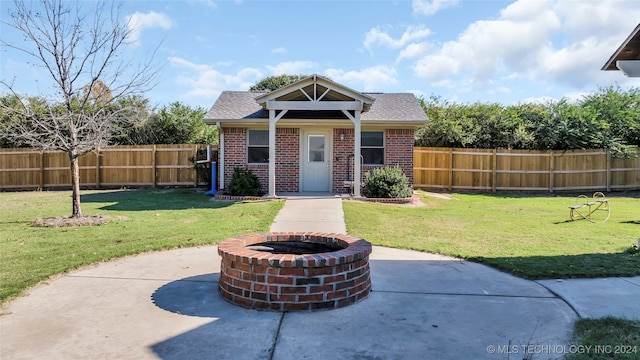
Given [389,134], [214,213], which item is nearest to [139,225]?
[214,213]

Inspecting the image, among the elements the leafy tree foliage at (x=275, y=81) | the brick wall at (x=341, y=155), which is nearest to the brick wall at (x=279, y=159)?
the brick wall at (x=341, y=155)

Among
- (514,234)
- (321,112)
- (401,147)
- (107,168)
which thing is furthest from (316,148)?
(107,168)

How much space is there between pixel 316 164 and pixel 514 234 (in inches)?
319

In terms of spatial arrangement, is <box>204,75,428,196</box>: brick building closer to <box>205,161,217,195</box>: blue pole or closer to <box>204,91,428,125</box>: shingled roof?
<box>204,91,428,125</box>: shingled roof

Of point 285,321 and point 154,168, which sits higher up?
point 154,168

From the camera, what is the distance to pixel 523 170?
59.9 feet

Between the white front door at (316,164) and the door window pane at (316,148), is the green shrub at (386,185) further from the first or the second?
the door window pane at (316,148)

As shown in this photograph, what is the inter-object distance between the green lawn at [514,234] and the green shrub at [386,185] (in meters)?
0.90

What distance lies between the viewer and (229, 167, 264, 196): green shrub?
13.8 m

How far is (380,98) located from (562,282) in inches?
526

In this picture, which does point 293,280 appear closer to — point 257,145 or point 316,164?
point 316,164

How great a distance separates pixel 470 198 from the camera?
53.0ft

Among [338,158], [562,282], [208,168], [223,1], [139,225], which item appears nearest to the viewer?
[562,282]

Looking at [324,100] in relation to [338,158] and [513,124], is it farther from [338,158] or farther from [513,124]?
[513,124]
